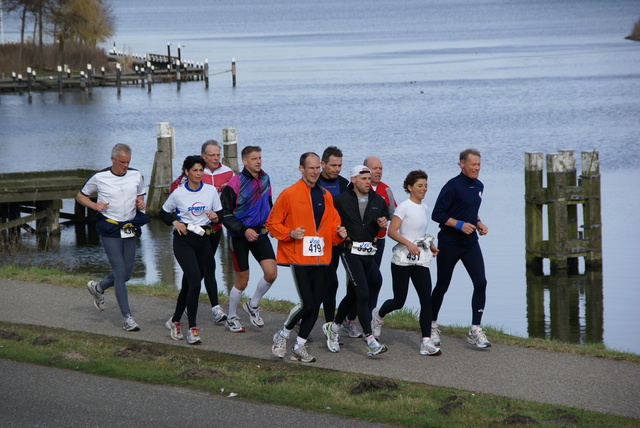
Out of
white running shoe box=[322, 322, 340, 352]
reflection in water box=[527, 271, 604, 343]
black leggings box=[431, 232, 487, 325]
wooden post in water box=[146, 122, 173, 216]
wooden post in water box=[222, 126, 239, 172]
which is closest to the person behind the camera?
white running shoe box=[322, 322, 340, 352]

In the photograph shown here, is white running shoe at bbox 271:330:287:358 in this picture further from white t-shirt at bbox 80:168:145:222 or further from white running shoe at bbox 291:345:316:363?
white t-shirt at bbox 80:168:145:222

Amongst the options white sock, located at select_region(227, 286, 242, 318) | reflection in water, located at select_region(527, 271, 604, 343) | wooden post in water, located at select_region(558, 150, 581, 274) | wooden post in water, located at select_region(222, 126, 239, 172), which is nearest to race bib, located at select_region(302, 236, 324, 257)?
white sock, located at select_region(227, 286, 242, 318)

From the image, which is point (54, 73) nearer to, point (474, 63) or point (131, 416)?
point (474, 63)

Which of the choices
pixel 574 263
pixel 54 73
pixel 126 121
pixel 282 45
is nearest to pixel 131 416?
pixel 574 263

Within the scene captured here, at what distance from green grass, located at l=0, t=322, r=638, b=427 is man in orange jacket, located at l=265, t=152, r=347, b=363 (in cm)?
46

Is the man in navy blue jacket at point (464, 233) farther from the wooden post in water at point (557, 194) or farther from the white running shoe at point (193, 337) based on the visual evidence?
the wooden post in water at point (557, 194)

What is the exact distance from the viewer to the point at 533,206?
17.2m

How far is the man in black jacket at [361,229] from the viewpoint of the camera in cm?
904

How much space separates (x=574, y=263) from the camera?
1811 centimetres

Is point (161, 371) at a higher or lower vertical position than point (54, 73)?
lower

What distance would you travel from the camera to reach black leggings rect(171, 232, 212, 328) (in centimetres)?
950

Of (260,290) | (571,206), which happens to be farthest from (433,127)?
(260,290)

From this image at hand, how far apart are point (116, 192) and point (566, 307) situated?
904 centimetres

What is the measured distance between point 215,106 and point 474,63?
3378 centimetres
